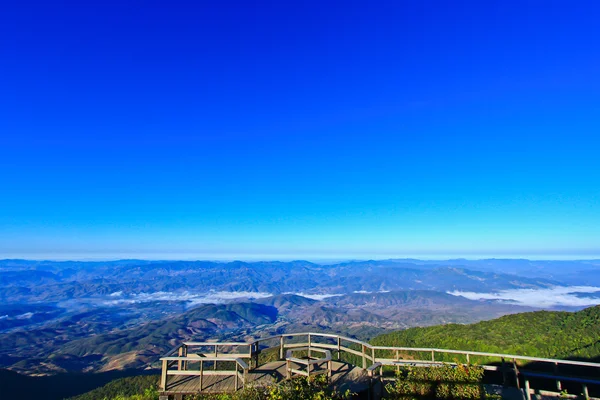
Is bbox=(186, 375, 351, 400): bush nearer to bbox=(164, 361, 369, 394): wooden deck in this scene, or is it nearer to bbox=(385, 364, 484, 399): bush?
bbox=(385, 364, 484, 399): bush

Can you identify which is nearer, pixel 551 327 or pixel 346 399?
pixel 346 399

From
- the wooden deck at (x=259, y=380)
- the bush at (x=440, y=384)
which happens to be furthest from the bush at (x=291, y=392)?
the wooden deck at (x=259, y=380)

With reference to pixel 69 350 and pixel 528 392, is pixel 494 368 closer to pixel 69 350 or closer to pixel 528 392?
pixel 528 392

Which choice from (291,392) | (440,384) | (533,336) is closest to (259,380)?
(291,392)

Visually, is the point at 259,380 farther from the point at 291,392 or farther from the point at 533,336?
the point at 533,336

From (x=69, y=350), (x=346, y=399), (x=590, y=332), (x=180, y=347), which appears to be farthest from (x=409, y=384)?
(x=69, y=350)

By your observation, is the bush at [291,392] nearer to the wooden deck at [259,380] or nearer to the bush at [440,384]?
the bush at [440,384]
